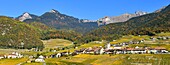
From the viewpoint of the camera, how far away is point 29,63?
150625 millimetres

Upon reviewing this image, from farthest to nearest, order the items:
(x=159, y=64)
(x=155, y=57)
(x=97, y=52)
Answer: (x=97, y=52), (x=155, y=57), (x=159, y=64)

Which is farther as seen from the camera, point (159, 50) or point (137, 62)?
point (159, 50)

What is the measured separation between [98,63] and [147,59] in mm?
21098

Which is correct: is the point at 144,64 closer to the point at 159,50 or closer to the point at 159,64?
the point at 159,64

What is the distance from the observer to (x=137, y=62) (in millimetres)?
139375

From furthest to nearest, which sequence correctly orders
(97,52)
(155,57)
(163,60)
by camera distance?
(97,52)
(155,57)
(163,60)

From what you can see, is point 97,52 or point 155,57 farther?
point 97,52

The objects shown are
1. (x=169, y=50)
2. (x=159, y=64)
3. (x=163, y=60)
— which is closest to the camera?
(x=159, y=64)

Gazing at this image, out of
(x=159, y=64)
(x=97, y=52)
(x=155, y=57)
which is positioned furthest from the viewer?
(x=97, y=52)

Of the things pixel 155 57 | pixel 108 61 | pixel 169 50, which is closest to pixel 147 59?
pixel 155 57

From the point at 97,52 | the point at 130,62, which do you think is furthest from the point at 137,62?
the point at 97,52

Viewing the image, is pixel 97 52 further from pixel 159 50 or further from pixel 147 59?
pixel 147 59

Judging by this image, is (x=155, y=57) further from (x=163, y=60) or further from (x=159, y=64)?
(x=159, y=64)

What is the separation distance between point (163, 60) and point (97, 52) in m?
57.8
